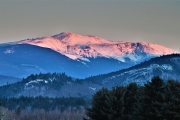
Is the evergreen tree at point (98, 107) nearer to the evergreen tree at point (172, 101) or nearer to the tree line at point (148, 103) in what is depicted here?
the tree line at point (148, 103)

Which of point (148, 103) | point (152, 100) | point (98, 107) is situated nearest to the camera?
point (152, 100)

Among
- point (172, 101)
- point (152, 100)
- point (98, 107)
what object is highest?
point (152, 100)

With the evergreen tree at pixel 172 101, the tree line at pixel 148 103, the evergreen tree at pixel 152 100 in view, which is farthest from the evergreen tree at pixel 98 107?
the evergreen tree at pixel 172 101

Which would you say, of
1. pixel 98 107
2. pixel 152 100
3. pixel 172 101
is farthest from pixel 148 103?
pixel 98 107

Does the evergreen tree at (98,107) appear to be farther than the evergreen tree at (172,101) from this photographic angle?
Yes

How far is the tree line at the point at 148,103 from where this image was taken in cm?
6025

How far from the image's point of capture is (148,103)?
64.9m

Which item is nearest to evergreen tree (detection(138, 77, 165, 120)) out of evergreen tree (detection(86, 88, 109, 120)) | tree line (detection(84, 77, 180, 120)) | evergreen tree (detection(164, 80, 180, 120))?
tree line (detection(84, 77, 180, 120))

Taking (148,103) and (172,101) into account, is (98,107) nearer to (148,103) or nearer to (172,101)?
(148,103)

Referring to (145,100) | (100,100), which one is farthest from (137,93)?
(145,100)

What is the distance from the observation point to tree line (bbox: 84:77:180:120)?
60250 millimetres

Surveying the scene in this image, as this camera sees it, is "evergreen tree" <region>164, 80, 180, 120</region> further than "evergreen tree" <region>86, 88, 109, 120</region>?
No

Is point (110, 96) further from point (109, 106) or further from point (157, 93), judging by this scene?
point (157, 93)

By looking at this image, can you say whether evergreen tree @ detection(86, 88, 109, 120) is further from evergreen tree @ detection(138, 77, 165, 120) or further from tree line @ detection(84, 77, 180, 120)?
evergreen tree @ detection(138, 77, 165, 120)
